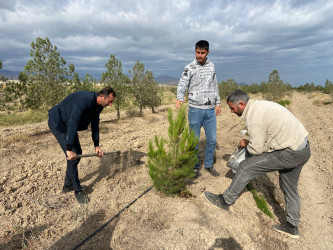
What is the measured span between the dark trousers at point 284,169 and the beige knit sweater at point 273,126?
0.14 metres

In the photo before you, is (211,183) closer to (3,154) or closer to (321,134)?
(3,154)

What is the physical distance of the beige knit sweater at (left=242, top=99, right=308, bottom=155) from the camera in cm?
247

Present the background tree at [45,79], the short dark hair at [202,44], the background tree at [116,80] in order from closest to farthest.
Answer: the short dark hair at [202,44], the background tree at [45,79], the background tree at [116,80]

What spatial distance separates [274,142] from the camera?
8.39ft

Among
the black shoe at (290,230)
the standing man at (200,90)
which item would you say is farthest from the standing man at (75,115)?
the black shoe at (290,230)

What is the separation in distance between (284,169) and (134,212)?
7.65 ft

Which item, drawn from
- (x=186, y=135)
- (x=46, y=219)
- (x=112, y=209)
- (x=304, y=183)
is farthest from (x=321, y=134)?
(x=46, y=219)

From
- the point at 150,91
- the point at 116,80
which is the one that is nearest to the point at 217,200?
the point at 116,80

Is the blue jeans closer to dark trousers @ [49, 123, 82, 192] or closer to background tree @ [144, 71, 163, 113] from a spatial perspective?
dark trousers @ [49, 123, 82, 192]

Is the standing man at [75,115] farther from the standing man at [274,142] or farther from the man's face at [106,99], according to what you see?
the standing man at [274,142]

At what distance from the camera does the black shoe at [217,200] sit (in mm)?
3106

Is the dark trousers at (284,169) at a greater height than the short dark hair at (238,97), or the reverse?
the short dark hair at (238,97)

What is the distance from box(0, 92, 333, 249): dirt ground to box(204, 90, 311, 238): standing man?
2.05 ft

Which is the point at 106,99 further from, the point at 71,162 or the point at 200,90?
the point at 200,90
